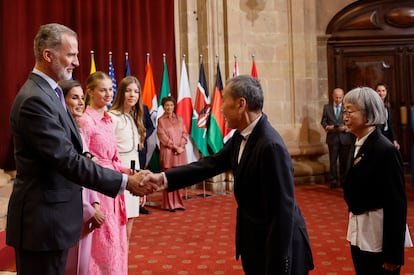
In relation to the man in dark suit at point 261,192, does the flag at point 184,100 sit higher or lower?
higher

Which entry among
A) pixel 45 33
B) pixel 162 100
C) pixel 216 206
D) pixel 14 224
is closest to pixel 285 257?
pixel 14 224

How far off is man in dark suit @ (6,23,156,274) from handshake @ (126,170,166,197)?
13.8 inches

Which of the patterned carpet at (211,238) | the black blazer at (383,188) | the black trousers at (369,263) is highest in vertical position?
the black blazer at (383,188)

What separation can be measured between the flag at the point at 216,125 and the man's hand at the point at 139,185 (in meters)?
5.11

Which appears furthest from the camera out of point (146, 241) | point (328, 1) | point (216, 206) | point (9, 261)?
point (328, 1)

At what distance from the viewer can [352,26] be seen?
980 centimetres

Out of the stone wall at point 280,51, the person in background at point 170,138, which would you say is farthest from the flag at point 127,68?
the stone wall at point 280,51

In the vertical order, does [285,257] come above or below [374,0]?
below

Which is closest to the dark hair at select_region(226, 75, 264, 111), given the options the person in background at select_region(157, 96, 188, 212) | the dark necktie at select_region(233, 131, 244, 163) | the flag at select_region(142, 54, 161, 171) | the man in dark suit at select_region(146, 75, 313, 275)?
the man in dark suit at select_region(146, 75, 313, 275)

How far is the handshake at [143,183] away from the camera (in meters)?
2.58

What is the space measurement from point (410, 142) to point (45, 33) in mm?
8915

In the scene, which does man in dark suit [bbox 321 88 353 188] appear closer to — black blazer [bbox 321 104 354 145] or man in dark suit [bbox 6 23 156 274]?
black blazer [bbox 321 104 354 145]

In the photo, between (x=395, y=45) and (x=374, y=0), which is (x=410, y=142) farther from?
(x=374, y=0)

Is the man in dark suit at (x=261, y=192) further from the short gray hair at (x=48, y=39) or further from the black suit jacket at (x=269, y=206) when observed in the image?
the short gray hair at (x=48, y=39)
